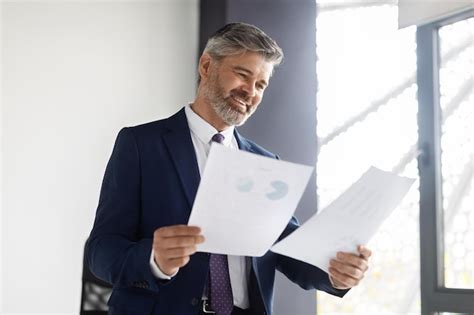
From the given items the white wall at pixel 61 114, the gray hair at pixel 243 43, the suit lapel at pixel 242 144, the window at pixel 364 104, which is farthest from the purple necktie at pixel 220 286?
the window at pixel 364 104

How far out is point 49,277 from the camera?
3508 mm

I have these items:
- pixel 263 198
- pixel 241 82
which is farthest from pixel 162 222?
pixel 241 82

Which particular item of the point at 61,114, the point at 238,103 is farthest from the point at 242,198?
the point at 61,114

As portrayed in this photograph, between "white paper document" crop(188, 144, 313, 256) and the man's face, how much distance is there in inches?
15.7

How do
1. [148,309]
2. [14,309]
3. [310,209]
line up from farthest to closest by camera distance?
[310,209], [14,309], [148,309]

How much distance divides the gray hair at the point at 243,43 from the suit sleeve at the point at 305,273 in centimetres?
45

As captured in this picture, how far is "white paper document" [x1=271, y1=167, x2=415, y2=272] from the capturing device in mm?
1556

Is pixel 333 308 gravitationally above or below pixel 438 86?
below

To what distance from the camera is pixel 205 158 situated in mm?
1796

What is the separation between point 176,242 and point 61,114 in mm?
2382

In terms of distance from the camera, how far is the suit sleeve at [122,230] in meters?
1.51

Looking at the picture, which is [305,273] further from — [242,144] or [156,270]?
[156,270]

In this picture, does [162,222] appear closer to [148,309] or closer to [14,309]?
[148,309]

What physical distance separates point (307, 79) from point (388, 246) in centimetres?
157
